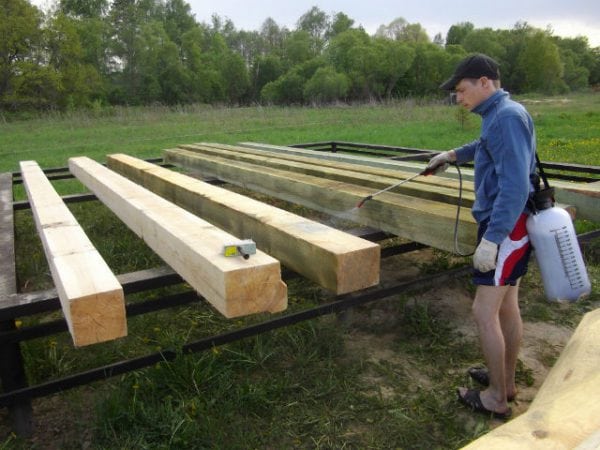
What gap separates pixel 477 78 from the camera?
2371mm

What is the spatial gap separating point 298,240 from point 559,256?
1.13m

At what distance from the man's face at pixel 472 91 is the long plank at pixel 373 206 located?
52cm

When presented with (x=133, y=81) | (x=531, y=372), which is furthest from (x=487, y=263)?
(x=133, y=81)

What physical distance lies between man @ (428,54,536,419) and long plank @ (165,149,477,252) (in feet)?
0.50

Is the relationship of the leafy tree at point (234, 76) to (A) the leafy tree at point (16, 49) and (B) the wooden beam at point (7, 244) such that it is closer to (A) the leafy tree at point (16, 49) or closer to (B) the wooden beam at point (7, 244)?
(A) the leafy tree at point (16, 49)

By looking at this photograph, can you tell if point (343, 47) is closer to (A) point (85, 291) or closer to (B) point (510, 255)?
(B) point (510, 255)

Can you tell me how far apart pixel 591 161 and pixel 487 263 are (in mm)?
8231

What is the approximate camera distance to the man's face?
7.79ft

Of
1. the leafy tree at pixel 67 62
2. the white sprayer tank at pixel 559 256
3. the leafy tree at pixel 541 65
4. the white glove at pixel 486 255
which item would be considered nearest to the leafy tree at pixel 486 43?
the leafy tree at pixel 541 65

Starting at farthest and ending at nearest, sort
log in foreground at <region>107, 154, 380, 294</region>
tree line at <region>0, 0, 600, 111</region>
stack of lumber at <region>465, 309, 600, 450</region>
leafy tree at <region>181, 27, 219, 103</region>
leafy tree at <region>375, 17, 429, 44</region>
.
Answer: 1. leafy tree at <region>375, 17, 429, 44</region>
2. leafy tree at <region>181, 27, 219, 103</region>
3. tree line at <region>0, 0, 600, 111</region>
4. log in foreground at <region>107, 154, 380, 294</region>
5. stack of lumber at <region>465, 309, 600, 450</region>

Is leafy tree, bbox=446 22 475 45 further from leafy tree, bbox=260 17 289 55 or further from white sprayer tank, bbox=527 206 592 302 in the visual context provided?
white sprayer tank, bbox=527 206 592 302

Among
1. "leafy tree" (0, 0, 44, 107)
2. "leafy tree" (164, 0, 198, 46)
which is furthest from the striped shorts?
"leafy tree" (164, 0, 198, 46)

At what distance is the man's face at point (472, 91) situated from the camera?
2.37 m

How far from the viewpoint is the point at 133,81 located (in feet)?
175
